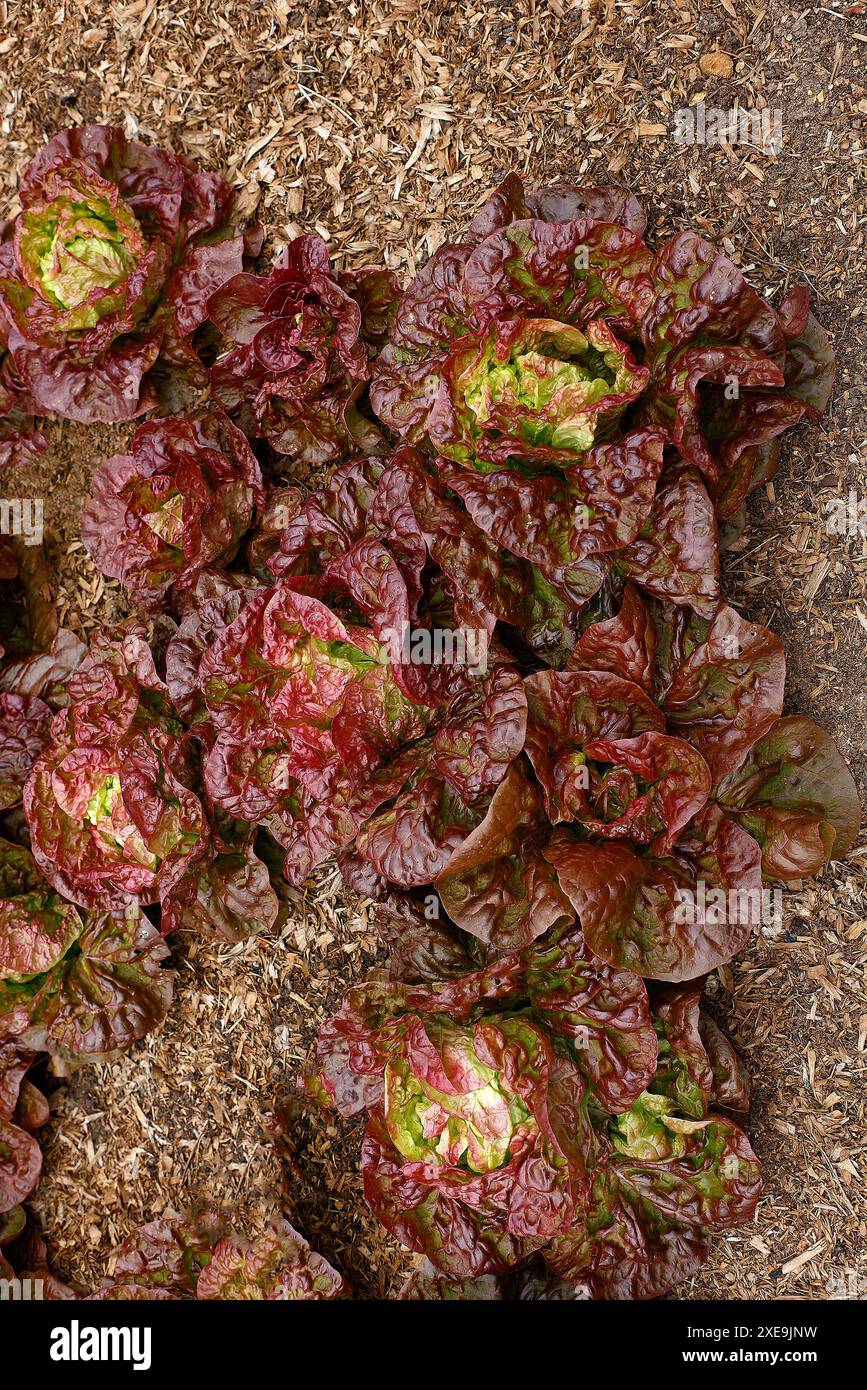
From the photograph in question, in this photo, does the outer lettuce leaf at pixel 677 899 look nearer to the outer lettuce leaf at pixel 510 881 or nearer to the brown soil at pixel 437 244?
the outer lettuce leaf at pixel 510 881

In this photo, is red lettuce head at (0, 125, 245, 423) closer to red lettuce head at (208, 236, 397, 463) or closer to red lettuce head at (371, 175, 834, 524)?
red lettuce head at (208, 236, 397, 463)

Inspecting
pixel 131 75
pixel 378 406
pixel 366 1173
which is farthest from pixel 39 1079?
pixel 131 75

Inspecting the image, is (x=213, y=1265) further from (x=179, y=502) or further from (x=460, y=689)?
(x=179, y=502)

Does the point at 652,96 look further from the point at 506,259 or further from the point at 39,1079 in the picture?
the point at 39,1079

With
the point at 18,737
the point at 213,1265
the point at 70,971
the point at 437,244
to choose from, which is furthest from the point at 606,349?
the point at 213,1265

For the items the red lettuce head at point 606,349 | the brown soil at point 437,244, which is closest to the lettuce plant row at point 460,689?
the red lettuce head at point 606,349

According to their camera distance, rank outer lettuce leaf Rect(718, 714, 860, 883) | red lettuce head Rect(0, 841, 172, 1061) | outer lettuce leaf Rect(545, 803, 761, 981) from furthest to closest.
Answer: red lettuce head Rect(0, 841, 172, 1061)
outer lettuce leaf Rect(718, 714, 860, 883)
outer lettuce leaf Rect(545, 803, 761, 981)

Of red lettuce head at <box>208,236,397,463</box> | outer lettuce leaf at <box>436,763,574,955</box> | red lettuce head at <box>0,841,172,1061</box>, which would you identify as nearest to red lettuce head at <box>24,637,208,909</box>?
red lettuce head at <box>0,841,172,1061</box>
